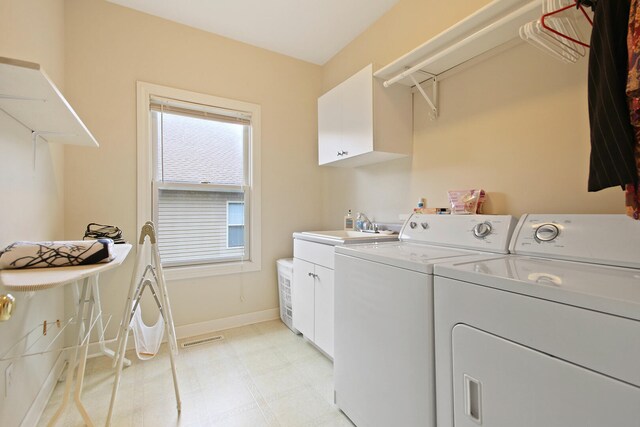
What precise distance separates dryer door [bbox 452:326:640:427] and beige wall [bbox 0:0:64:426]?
1.78 meters

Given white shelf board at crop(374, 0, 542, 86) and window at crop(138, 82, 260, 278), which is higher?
white shelf board at crop(374, 0, 542, 86)

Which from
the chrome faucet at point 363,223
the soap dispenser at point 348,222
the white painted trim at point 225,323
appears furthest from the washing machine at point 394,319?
the white painted trim at point 225,323

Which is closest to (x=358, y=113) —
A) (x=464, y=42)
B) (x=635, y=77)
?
(x=464, y=42)

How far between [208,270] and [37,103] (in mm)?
1761

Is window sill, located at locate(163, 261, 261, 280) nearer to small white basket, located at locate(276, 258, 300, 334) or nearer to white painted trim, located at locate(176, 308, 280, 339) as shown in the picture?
small white basket, located at locate(276, 258, 300, 334)

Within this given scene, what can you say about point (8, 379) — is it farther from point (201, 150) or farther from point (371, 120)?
point (371, 120)

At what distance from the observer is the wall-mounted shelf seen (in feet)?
4.24

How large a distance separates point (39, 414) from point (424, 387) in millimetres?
1986

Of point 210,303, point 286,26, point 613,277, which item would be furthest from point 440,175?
point 210,303

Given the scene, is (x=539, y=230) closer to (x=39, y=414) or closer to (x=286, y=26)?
(x=286, y=26)

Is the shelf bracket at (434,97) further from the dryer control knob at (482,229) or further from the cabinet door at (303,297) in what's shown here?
the cabinet door at (303,297)

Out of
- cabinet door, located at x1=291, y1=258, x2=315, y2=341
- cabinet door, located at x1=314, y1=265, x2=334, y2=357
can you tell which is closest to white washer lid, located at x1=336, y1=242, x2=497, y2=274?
cabinet door, located at x1=314, y1=265, x2=334, y2=357

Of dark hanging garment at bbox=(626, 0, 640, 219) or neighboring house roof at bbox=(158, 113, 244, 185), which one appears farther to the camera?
neighboring house roof at bbox=(158, 113, 244, 185)

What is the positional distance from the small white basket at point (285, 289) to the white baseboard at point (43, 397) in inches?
64.9
